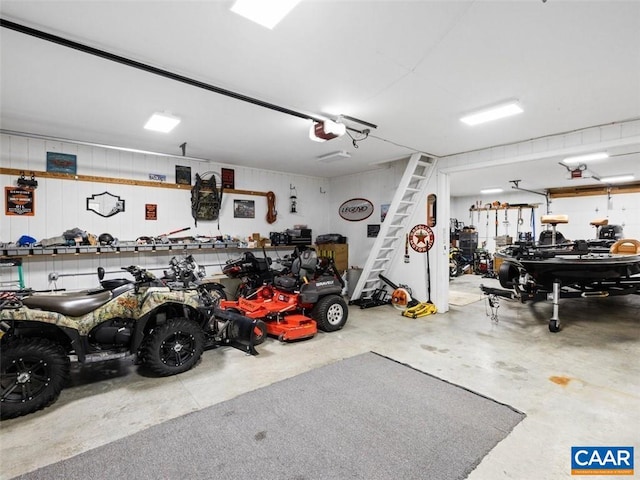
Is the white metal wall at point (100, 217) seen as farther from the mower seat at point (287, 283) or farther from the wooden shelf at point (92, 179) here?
the mower seat at point (287, 283)

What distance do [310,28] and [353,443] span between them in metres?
3.04

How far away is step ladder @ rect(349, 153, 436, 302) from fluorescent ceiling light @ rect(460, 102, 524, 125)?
1823mm

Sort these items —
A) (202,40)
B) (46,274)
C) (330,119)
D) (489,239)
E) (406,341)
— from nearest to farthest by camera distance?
(202,40) < (330,119) < (406,341) < (46,274) < (489,239)

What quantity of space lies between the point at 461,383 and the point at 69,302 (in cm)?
385

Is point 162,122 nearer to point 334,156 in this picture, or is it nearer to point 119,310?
point 119,310

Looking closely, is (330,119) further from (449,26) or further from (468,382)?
(468,382)

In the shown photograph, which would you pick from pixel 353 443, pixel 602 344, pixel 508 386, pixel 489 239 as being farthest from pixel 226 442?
pixel 489 239

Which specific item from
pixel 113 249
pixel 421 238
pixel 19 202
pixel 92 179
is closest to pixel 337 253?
pixel 421 238

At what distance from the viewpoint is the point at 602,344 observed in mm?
4238

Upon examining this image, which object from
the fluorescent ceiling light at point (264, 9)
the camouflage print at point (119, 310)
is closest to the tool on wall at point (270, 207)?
the camouflage print at point (119, 310)

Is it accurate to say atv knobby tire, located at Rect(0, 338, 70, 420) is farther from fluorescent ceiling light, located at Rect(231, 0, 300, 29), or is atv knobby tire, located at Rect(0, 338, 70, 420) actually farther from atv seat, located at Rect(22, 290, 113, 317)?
fluorescent ceiling light, located at Rect(231, 0, 300, 29)

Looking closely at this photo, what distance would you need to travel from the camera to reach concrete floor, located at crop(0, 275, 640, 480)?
7.30 feet

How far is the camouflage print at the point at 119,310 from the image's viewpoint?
2.68 metres

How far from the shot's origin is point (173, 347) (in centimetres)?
331
